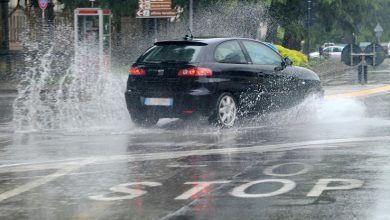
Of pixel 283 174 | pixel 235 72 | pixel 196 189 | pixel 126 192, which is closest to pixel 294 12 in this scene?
pixel 235 72

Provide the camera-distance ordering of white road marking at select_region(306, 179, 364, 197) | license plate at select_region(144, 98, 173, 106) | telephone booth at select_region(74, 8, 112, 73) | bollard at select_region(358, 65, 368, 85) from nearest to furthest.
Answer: white road marking at select_region(306, 179, 364, 197) < license plate at select_region(144, 98, 173, 106) < bollard at select_region(358, 65, 368, 85) < telephone booth at select_region(74, 8, 112, 73)

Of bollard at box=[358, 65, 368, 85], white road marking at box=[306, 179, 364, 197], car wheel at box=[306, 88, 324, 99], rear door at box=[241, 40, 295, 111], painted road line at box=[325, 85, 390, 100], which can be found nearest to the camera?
white road marking at box=[306, 179, 364, 197]

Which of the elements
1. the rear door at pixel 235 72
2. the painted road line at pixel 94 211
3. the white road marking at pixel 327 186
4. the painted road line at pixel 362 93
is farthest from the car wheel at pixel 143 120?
the painted road line at pixel 362 93

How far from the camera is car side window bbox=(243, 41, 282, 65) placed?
15.8 meters

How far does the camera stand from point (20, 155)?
458 inches

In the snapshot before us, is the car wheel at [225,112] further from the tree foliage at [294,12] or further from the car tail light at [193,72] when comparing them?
the tree foliage at [294,12]

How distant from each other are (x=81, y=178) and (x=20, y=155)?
2.25 m

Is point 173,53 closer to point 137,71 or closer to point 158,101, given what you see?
point 137,71

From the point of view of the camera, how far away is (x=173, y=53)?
48.9 ft

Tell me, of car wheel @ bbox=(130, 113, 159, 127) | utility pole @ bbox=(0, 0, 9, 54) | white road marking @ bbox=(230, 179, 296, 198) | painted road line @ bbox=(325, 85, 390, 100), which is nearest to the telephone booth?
utility pole @ bbox=(0, 0, 9, 54)

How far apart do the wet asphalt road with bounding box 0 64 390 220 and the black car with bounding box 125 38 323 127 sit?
1.05 ft

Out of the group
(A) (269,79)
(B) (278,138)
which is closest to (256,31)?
(A) (269,79)

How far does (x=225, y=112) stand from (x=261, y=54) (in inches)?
65.6

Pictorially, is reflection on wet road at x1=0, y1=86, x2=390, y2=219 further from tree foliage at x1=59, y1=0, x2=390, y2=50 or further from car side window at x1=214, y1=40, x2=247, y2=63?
tree foliage at x1=59, y1=0, x2=390, y2=50
